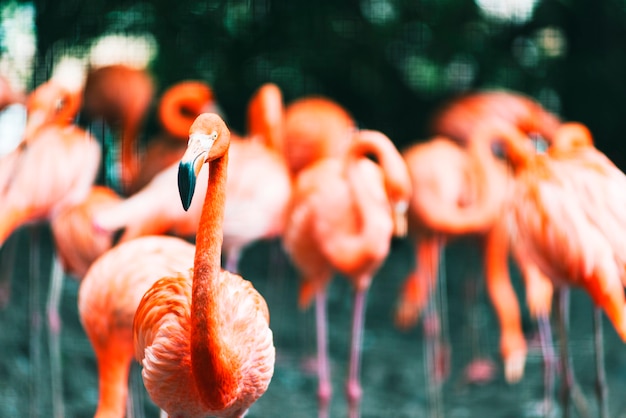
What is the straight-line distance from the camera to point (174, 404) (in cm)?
178

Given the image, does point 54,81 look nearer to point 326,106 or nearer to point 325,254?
point 325,254

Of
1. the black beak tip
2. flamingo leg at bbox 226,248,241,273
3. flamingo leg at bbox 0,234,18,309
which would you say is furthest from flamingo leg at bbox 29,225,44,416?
the black beak tip

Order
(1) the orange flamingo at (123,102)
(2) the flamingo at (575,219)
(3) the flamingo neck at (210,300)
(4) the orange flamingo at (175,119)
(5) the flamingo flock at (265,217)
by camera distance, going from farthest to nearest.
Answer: (1) the orange flamingo at (123,102), (4) the orange flamingo at (175,119), (2) the flamingo at (575,219), (5) the flamingo flock at (265,217), (3) the flamingo neck at (210,300)

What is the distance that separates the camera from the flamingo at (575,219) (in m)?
2.20

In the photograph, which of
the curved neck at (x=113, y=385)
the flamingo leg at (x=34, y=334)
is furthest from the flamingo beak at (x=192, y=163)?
the flamingo leg at (x=34, y=334)

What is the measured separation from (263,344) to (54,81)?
1376 millimetres

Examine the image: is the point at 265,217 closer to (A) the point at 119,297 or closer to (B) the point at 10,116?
(B) the point at 10,116

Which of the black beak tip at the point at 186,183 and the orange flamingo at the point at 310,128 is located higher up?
the black beak tip at the point at 186,183

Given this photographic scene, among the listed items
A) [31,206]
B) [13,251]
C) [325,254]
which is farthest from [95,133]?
[325,254]

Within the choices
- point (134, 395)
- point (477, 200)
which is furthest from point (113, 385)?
point (477, 200)

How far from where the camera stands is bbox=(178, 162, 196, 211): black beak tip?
Answer: 1452mm

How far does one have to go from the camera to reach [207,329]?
1.63 metres

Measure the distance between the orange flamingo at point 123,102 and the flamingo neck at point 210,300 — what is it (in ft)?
6.13

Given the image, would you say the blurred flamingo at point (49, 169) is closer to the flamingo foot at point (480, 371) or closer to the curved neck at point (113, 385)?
the curved neck at point (113, 385)
